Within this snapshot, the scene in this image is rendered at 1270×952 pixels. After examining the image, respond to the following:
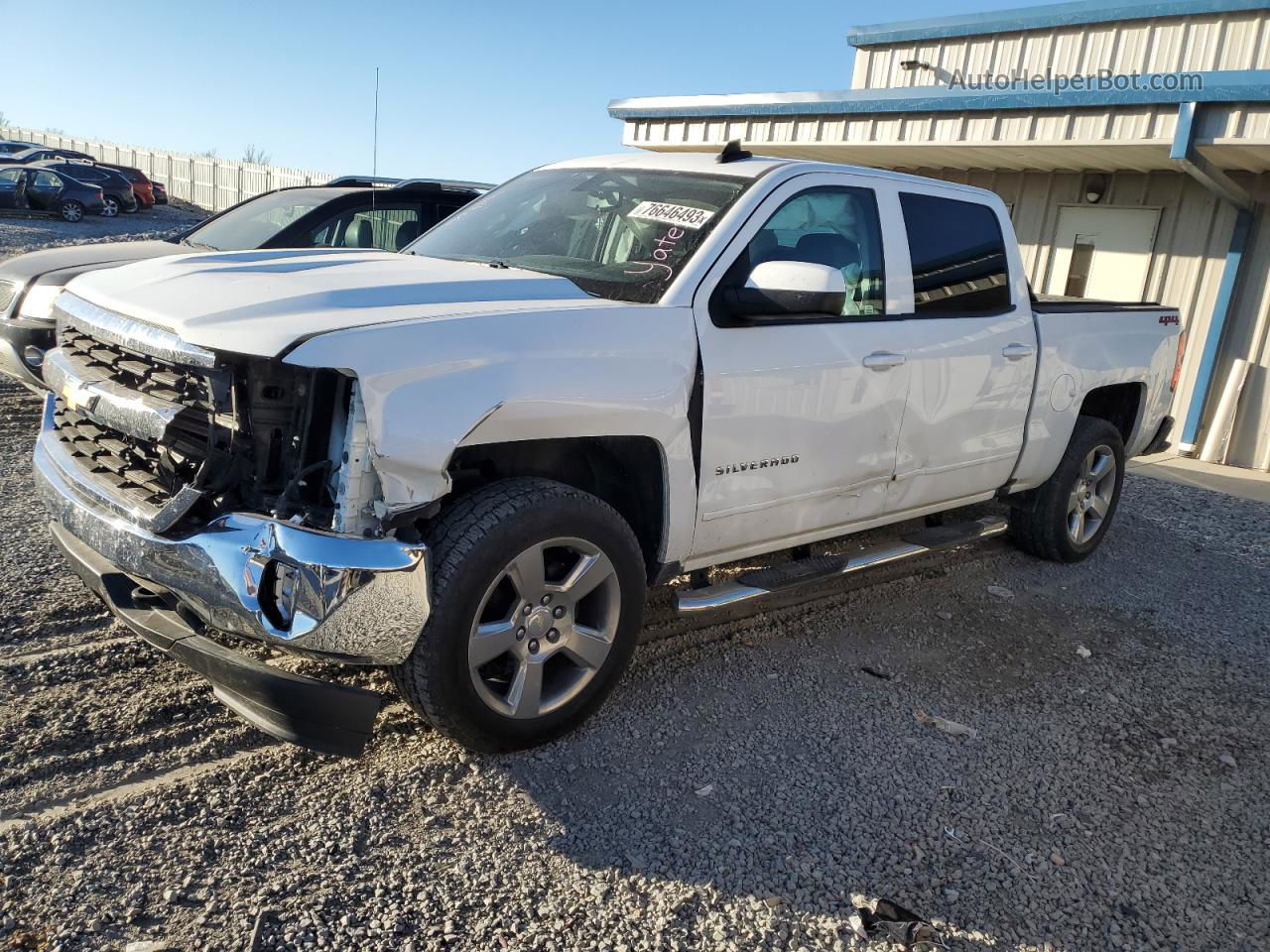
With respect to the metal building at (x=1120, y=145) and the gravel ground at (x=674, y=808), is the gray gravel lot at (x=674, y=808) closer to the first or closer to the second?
the gravel ground at (x=674, y=808)

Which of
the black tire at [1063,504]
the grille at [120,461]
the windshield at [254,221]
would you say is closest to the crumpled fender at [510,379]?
the grille at [120,461]

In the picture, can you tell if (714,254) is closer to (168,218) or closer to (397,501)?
(397,501)

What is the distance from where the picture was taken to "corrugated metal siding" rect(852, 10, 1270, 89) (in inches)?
416

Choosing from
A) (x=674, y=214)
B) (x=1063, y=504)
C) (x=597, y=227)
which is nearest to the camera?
(x=674, y=214)

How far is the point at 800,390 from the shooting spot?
4.03m

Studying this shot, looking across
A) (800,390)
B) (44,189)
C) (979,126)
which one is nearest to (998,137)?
(979,126)

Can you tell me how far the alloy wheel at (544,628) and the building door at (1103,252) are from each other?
8.74 metres

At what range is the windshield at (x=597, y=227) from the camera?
3.90 m

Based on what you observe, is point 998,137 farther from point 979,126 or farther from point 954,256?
point 954,256

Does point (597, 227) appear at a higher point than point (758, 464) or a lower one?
higher

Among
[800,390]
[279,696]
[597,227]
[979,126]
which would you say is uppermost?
[979,126]

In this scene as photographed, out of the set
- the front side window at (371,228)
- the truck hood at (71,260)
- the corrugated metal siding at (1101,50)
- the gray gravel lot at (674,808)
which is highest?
the corrugated metal siding at (1101,50)

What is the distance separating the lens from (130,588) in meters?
3.25

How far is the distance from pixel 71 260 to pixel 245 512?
5.45 m
